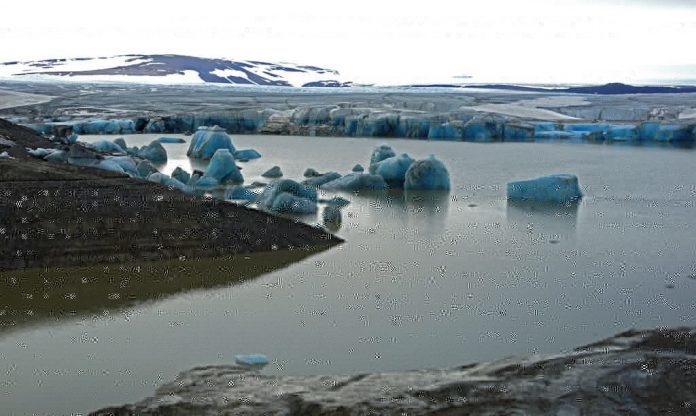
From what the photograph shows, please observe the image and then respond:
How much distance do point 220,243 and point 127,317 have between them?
1767 millimetres

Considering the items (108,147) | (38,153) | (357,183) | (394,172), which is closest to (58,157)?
(38,153)

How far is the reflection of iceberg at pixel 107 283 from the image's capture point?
14.9 ft

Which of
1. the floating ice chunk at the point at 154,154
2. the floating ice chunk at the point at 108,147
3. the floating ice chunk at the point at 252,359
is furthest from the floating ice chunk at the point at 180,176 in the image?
the floating ice chunk at the point at 252,359

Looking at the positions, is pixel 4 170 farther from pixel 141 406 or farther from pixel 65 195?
pixel 141 406

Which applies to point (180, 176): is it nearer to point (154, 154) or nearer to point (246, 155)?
point (154, 154)

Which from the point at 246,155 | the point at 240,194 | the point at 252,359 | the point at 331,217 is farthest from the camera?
the point at 246,155

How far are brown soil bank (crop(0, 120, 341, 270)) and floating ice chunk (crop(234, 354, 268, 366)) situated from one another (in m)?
2.31

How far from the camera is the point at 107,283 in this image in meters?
5.16

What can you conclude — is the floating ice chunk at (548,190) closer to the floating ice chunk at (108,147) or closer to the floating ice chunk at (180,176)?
the floating ice chunk at (180,176)

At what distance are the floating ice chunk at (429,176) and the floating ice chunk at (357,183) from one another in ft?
1.58

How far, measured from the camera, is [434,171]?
1070 cm

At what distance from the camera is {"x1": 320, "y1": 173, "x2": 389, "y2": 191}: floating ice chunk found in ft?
35.2

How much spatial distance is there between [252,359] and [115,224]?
2.91 m

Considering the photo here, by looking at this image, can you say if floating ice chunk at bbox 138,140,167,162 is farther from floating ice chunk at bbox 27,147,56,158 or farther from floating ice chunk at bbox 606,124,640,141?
floating ice chunk at bbox 606,124,640,141
